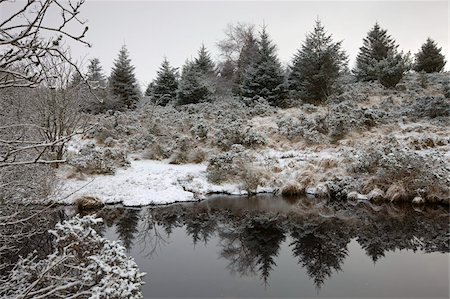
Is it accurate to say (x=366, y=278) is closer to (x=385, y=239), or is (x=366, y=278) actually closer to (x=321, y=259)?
(x=321, y=259)

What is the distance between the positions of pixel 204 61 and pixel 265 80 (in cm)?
782

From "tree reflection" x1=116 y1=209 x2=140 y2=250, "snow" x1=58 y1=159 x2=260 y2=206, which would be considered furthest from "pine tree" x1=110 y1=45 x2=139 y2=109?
"tree reflection" x1=116 y1=209 x2=140 y2=250

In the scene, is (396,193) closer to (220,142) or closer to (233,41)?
(220,142)

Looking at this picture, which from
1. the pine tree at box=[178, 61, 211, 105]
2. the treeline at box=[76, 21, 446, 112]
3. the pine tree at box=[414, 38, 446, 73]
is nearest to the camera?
the treeline at box=[76, 21, 446, 112]

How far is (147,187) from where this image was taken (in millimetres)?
11516

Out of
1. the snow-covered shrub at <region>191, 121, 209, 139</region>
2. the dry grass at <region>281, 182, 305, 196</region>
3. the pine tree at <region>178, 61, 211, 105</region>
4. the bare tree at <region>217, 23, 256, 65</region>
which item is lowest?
the dry grass at <region>281, 182, 305, 196</region>

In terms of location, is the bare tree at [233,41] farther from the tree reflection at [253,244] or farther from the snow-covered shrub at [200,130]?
the tree reflection at [253,244]

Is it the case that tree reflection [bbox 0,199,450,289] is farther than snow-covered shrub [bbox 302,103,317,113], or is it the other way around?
snow-covered shrub [bbox 302,103,317,113]

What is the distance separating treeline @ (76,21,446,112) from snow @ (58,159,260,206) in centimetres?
903

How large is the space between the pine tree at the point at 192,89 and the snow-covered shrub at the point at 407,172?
47.4 ft

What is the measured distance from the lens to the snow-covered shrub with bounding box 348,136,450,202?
9578 millimetres

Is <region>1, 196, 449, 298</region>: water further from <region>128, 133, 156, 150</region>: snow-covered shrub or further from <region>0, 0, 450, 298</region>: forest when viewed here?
<region>128, 133, 156, 150</region>: snow-covered shrub

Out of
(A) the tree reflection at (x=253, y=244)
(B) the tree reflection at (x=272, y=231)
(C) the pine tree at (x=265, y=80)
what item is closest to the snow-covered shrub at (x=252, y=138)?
(B) the tree reflection at (x=272, y=231)

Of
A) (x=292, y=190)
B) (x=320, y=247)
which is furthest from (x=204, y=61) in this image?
(x=320, y=247)
